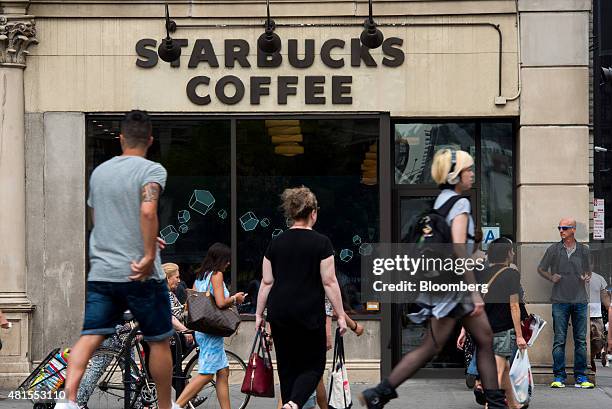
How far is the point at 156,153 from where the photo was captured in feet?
47.5

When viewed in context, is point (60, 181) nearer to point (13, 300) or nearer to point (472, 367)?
point (13, 300)

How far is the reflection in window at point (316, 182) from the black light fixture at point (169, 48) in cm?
113

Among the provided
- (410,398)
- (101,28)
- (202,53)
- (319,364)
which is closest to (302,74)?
(202,53)

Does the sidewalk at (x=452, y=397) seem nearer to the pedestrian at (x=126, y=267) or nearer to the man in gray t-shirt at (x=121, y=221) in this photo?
the pedestrian at (x=126, y=267)

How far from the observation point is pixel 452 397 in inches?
519

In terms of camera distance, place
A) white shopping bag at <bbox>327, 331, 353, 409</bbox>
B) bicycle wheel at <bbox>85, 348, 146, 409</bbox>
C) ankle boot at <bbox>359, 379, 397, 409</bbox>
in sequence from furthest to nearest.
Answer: bicycle wheel at <bbox>85, 348, 146, 409</bbox>, white shopping bag at <bbox>327, 331, 353, 409</bbox>, ankle boot at <bbox>359, 379, 397, 409</bbox>

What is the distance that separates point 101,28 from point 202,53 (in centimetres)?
125

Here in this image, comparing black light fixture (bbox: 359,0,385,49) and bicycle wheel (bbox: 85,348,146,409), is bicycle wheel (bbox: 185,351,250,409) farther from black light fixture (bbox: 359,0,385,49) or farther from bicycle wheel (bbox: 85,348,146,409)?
black light fixture (bbox: 359,0,385,49)

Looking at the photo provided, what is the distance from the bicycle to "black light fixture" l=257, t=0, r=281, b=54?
12.8ft

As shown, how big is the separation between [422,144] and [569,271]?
2.38 m

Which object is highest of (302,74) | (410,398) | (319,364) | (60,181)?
(302,74)

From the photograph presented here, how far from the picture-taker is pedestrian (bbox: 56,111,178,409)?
733 cm

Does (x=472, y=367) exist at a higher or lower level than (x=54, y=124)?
lower

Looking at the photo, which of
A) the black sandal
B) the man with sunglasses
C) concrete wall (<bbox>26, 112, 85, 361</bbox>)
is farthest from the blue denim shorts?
the man with sunglasses
